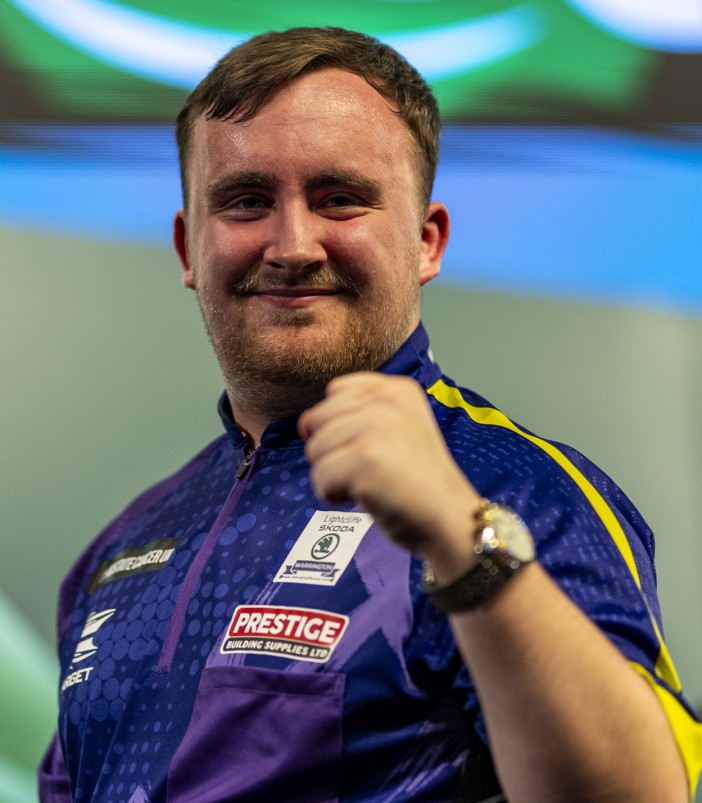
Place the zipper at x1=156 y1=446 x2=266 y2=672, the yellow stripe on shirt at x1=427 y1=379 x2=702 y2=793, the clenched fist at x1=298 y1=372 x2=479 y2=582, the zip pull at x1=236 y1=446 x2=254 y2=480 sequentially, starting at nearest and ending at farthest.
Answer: the clenched fist at x1=298 y1=372 x2=479 y2=582 → the yellow stripe on shirt at x1=427 y1=379 x2=702 y2=793 → the zipper at x1=156 y1=446 x2=266 y2=672 → the zip pull at x1=236 y1=446 x2=254 y2=480

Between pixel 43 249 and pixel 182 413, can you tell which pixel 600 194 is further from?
pixel 43 249

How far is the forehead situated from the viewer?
1.19 m

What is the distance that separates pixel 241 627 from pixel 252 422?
0.33m

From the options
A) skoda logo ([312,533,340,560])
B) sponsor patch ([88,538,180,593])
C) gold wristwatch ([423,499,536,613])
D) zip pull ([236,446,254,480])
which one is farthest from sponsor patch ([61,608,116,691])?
gold wristwatch ([423,499,536,613])

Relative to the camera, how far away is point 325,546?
110cm

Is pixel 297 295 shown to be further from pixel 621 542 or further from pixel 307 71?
pixel 621 542

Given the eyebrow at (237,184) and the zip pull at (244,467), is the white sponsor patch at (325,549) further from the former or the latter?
the eyebrow at (237,184)

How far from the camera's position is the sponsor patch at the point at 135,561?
1.30 meters

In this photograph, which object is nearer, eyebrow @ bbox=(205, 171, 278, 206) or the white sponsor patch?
the white sponsor patch

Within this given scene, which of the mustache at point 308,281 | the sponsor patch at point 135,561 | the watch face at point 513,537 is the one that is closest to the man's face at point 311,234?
the mustache at point 308,281

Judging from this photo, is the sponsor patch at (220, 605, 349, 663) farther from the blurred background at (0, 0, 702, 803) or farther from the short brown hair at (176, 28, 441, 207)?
the blurred background at (0, 0, 702, 803)

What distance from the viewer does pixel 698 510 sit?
60.5 inches

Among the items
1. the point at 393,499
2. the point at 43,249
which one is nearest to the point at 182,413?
the point at 43,249

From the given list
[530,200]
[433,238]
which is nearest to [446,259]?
[530,200]
